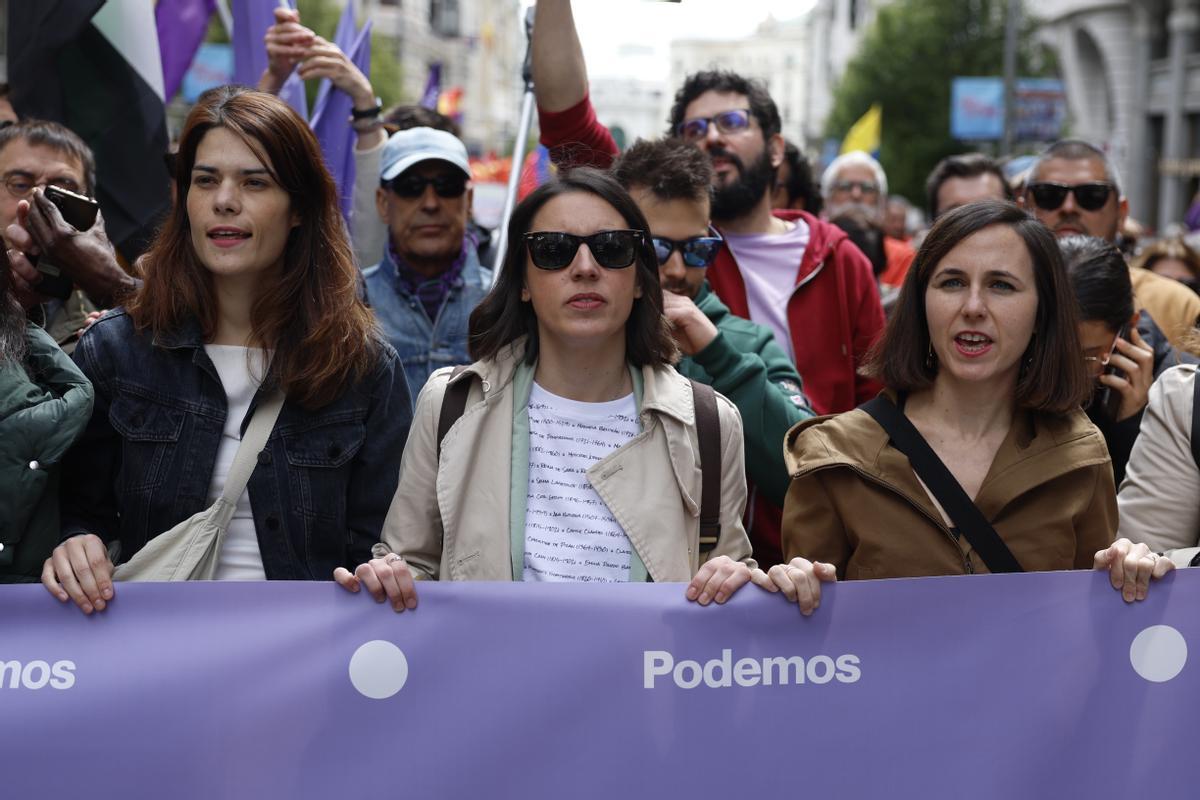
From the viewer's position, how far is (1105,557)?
290cm

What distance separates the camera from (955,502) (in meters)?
3.03

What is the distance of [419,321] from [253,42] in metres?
1.53

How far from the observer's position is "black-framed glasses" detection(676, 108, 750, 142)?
4.86 metres

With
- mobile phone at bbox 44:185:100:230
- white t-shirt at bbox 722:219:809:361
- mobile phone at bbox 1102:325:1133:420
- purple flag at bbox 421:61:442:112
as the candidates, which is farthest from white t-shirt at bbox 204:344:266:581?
purple flag at bbox 421:61:442:112

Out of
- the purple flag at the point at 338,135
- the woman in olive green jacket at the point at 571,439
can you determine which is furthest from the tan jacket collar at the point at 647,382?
the purple flag at the point at 338,135

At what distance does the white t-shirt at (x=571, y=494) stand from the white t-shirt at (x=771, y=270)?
1454mm

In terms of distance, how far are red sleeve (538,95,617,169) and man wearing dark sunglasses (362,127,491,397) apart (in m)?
0.49

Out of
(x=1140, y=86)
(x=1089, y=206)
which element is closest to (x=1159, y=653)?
(x=1089, y=206)

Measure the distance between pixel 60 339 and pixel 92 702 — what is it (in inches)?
53.6

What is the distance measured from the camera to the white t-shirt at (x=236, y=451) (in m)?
3.08

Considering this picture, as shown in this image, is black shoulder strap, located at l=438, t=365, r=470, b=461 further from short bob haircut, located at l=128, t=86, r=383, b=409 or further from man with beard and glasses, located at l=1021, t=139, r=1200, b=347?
man with beard and glasses, located at l=1021, t=139, r=1200, b=347

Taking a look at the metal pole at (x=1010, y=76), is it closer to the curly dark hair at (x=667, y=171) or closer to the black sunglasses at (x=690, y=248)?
the curly dark hair at (x=667, y=171)

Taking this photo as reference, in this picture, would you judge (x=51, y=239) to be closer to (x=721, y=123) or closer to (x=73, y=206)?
(x=73, y=206)

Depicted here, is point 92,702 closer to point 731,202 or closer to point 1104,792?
point 1104,792
